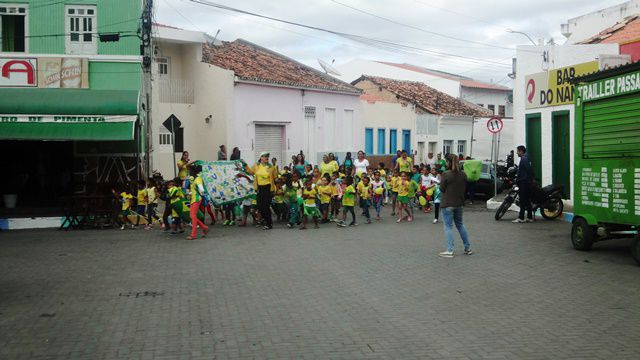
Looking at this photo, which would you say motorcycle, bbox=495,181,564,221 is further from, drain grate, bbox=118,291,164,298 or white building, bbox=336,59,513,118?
white building, bbox=336,59,513,118

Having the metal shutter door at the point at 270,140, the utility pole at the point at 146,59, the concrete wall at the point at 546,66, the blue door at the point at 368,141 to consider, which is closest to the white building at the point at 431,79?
the blue door at the point at 368,141

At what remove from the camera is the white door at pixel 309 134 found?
32188 mm

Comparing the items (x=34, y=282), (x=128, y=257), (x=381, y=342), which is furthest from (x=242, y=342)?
(x=128, y=257)

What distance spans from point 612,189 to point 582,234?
43.5 inches

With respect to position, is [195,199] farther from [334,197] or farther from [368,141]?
[368,141]

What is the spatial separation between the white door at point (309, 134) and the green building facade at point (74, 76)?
11.9 meters

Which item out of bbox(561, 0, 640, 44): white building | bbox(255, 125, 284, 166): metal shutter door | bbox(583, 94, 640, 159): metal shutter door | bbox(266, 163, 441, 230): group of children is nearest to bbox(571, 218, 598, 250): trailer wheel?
bbox(583, 94, 640, 159): metal shutter door

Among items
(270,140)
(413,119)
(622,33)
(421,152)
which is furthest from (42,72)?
(421,152)

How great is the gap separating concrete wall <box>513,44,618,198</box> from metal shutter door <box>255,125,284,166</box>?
11.1 meters

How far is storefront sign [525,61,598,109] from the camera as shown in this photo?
20547 mm

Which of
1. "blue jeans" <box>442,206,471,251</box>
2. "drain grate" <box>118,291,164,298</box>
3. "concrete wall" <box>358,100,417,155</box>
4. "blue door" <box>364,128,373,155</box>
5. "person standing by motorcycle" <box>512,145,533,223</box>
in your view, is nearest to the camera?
"drain grate" <box>118,291,164,298</box>

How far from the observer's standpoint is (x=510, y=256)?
12094 mm

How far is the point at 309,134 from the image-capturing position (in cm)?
3244

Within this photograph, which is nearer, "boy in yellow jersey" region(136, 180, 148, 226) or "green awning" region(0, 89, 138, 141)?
"green awning" region(0, 89, 138, 141)
